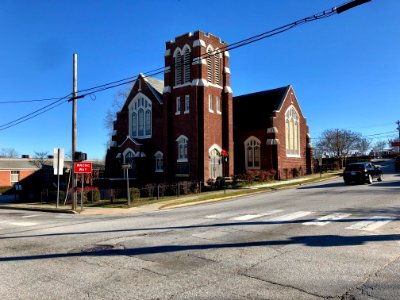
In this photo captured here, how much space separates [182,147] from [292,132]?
15.4m

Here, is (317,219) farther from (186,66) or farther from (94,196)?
(186,66)

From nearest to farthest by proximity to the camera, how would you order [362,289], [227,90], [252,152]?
[362,289], [227,90], [252,152]

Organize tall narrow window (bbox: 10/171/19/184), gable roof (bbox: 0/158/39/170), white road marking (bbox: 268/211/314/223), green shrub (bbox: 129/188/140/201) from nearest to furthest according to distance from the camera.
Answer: white road marking (bbox: 268/211/314/223) → green shrub (bbox: 129/188/140/201) → gable roof (bbox: 0/158/39/170) → tall narrow window (bbox: 10/171/19/184)

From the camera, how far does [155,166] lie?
122 ft

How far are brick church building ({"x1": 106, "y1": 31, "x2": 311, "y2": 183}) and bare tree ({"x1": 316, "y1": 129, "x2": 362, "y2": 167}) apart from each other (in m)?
19.4

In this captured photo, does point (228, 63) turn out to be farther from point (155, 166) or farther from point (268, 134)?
point (155, 166)

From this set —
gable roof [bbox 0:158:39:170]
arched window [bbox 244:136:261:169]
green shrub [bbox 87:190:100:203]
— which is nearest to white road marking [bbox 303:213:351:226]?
Answer: green shrub [bbox 87:190:100:203]

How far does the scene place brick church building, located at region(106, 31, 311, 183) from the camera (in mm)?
A: 32906

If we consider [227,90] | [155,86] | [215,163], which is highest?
[155,86]

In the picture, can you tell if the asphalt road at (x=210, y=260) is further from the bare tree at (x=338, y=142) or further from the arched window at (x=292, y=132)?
the bare tree at (x=338, y=142)

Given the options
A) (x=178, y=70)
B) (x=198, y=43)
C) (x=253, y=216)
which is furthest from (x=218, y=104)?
(x=253, y=216)

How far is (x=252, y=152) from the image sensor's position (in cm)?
4062

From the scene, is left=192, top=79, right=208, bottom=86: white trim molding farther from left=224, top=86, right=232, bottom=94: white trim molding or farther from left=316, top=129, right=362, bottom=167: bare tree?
left=316, top=129, right=362, bottom=167: bare tree

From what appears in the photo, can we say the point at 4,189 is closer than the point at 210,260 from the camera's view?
No
